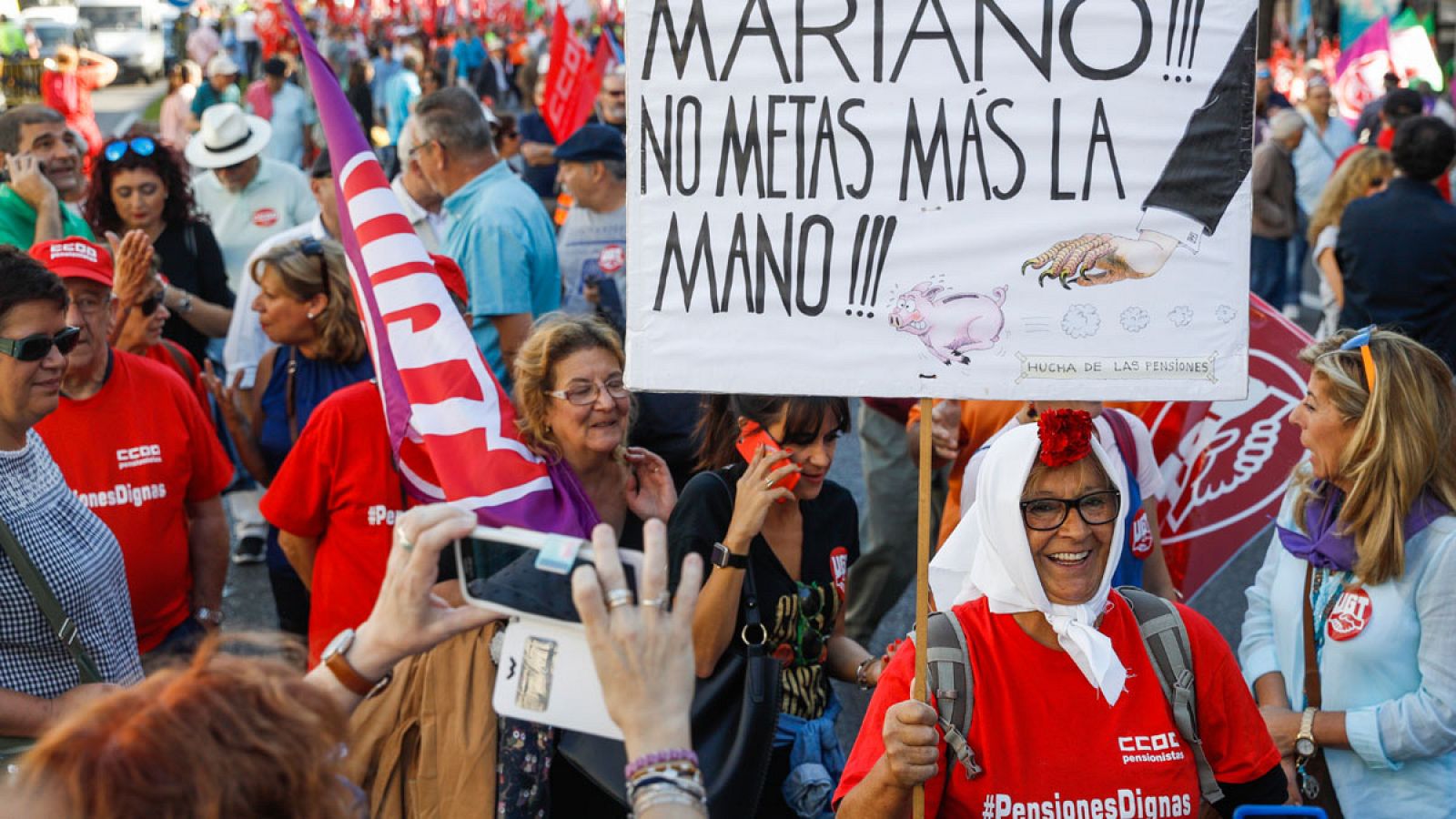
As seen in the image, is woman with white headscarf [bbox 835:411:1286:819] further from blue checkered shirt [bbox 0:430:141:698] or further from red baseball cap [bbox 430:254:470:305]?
red baseball cap [bbox 430:254:470:305]

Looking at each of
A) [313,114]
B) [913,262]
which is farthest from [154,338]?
[313,114]

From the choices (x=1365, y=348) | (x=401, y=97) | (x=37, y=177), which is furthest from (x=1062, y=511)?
(x=401, y=97)

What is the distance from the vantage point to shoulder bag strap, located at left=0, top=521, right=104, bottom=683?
10.1 feet

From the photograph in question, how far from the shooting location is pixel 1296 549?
3.52m

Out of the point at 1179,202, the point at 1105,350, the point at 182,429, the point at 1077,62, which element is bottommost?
the point at 182,429

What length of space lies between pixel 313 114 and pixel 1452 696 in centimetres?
1323

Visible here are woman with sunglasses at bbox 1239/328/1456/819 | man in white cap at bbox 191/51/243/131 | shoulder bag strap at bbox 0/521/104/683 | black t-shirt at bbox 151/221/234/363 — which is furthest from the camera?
man in white cap at bbox 191/51/243/131

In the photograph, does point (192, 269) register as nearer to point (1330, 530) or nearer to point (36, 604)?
point (36, 604)

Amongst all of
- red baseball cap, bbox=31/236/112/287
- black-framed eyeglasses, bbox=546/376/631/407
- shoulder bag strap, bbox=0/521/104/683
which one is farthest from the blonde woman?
shoulder bag strap, bbox=0/521/104/683

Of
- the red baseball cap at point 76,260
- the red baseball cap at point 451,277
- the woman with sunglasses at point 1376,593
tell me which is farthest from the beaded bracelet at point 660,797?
the red baseball cap at point 76,260

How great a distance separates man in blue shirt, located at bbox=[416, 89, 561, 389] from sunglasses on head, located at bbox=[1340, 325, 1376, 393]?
116 inches

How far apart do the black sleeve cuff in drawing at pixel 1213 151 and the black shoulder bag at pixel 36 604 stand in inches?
91.0

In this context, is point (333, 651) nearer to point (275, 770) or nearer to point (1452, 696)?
point (275, 770)

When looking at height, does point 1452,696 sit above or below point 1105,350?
below
